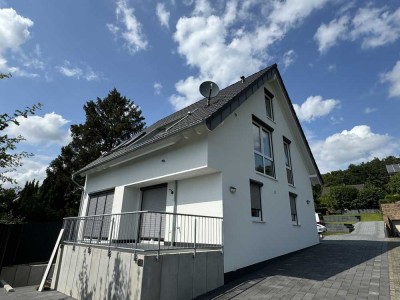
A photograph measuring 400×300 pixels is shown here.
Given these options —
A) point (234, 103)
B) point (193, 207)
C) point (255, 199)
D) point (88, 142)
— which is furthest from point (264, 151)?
point (88, 142)

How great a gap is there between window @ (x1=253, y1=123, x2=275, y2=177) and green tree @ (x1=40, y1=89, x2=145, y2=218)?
17.1 m

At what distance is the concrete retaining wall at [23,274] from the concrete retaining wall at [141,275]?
401 centimetres

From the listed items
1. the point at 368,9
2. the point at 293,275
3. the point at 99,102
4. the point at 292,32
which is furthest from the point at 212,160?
the point at 99,102

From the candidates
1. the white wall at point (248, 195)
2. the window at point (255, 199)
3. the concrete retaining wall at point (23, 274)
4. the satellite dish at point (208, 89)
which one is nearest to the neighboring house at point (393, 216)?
the white wall at point (248, 195)

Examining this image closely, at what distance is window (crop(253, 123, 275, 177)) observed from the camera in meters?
10.2

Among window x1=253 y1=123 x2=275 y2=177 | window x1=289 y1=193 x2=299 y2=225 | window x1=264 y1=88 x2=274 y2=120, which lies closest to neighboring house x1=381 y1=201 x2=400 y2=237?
window x1=289 y1=193 x2=299 y2=225

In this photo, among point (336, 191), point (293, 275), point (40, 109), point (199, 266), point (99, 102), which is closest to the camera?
point (40, 109)

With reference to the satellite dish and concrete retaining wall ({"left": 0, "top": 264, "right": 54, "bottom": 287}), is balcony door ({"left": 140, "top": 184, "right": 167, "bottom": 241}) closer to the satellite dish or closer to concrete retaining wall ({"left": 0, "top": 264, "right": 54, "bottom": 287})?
the satellite dish

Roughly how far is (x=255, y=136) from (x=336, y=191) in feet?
164

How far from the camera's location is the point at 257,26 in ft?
30.9

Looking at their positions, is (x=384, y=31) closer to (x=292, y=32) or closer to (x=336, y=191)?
(x=292, y=32)

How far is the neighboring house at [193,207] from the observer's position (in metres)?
5.98

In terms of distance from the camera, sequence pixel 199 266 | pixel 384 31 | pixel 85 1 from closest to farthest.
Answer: pixel 199 266 < pixel 85 1 < pixel 384 31

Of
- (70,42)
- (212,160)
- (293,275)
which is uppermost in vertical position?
(70,42)
